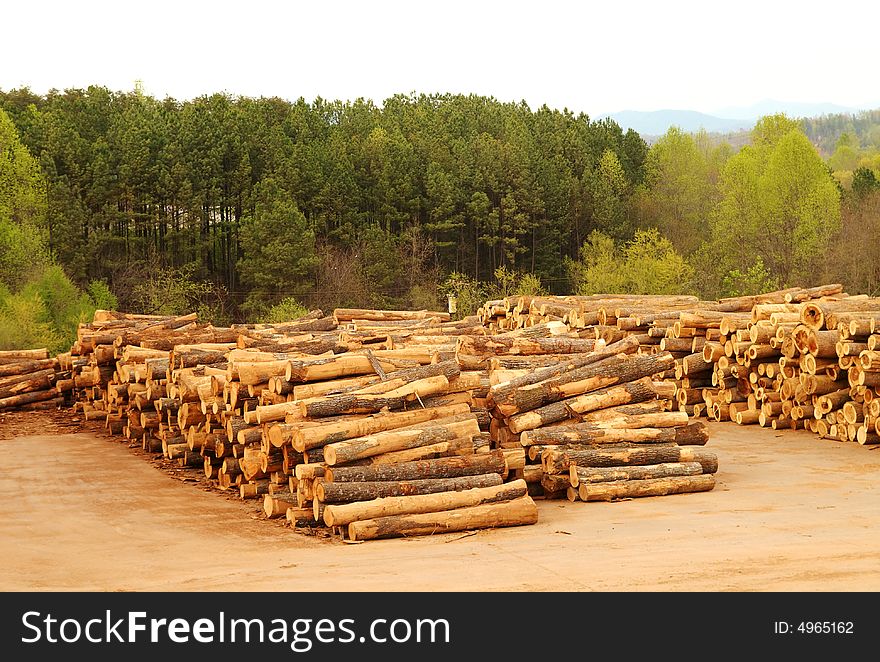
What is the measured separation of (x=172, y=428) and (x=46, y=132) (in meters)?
40.1

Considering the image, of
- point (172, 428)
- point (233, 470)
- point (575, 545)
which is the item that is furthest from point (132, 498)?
point (575, 545)

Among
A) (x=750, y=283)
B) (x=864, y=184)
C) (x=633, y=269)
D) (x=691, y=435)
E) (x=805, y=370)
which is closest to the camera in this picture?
(x=691, y=435)

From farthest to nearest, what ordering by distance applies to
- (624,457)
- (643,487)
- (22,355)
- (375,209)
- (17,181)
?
1. (375,209)
2. (17,181)
3. (22,355)
4. (624,457)
5. (643,487)

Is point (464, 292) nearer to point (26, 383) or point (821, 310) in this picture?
point (26, 383)

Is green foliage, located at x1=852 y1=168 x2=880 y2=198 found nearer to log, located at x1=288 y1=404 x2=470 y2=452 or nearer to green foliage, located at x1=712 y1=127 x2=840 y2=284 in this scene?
green foliage, located at x1=712 y1=127 x2=840 y2=284

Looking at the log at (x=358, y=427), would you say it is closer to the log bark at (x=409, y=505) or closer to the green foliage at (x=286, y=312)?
the log bark at (x=409, y=505)

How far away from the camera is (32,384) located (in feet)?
84.3

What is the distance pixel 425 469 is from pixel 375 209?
50058mm

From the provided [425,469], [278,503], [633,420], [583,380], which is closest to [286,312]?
[583,380]

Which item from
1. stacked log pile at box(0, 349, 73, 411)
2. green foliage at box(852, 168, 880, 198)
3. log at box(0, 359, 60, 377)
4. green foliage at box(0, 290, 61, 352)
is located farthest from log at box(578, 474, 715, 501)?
green foliage at box(852, 168, 880, 198)

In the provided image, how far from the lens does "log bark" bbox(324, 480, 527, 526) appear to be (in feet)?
36.6

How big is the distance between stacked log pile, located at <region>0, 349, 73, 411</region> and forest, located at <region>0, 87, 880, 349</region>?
16.9 metres

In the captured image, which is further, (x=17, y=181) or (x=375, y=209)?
(x=375, y=209)
